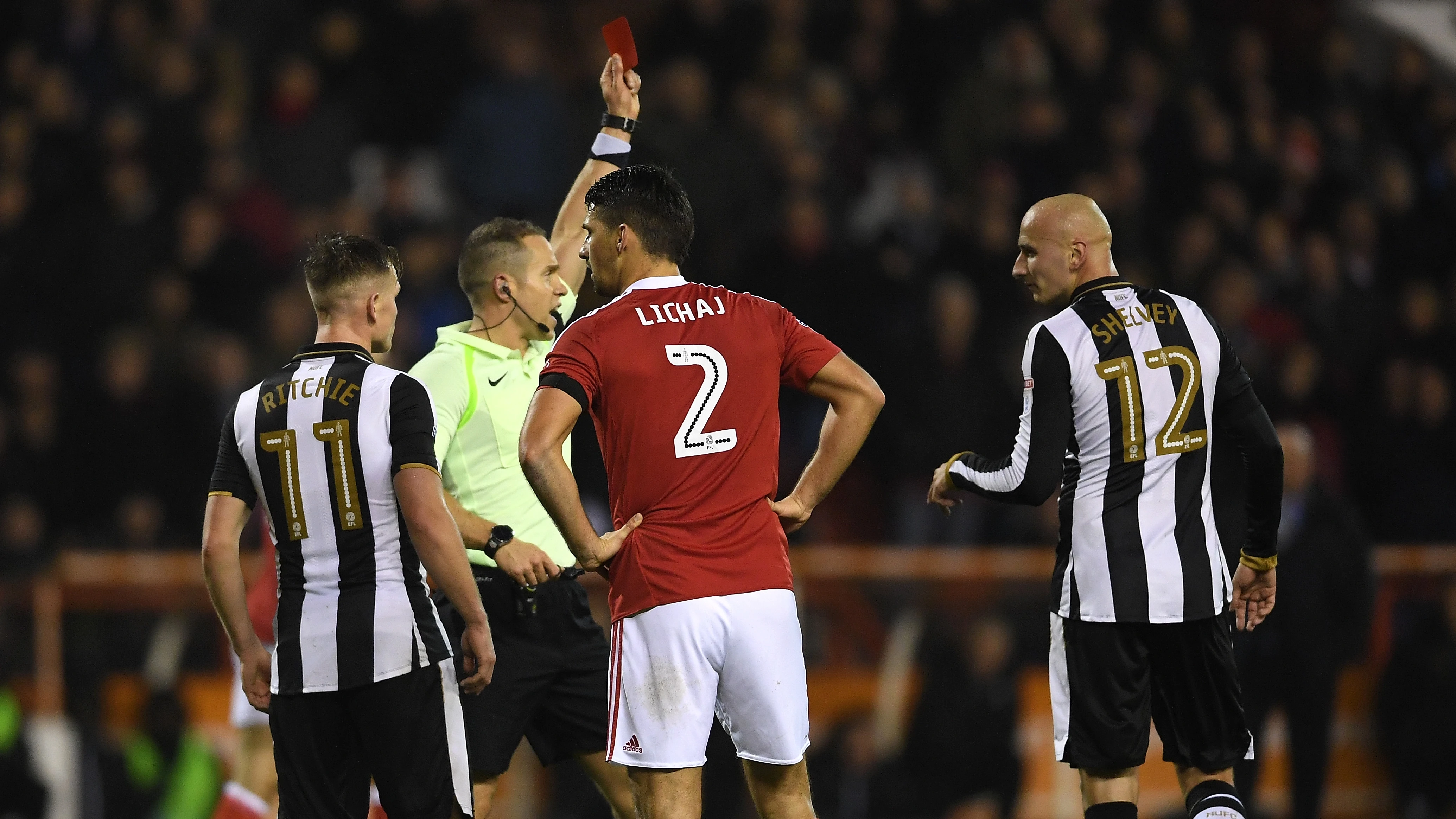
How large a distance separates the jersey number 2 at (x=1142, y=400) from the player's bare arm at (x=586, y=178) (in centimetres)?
200

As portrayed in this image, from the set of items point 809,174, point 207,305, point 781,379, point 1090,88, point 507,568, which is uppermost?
point 1090,88

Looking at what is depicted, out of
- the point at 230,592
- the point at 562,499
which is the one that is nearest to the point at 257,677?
the point at 230,592

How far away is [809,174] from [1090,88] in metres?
2.53

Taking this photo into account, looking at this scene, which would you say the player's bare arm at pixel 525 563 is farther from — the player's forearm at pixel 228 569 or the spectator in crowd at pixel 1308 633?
the spectator in crowd at pixel 1308 633

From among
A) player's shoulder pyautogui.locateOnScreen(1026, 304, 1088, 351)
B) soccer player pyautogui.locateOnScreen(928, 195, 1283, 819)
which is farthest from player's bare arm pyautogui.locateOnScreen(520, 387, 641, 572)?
player's shoulder pyautogui.locateOnScreen(1026, 304, 1088, 351)

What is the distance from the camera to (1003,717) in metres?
8.47

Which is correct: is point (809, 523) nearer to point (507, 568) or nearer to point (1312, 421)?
point (1312, 421)

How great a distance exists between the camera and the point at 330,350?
4520mm

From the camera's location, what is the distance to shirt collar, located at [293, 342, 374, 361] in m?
4.51

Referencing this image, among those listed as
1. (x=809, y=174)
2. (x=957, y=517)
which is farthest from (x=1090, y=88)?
(x=957, y=517)

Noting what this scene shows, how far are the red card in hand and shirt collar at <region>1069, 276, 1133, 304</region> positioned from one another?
1817mm

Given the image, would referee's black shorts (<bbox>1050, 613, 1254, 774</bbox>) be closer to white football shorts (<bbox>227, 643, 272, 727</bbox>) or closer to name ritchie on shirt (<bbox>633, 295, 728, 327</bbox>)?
name ritchie on shirt (<bbox>633, 295, 728, 327</bbox>)

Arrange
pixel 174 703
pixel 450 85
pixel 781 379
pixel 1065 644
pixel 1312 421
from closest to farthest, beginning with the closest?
pixel 781 379, pixel 1065 644, pixel 174 703, pixel 1312 421, pixel 450 85

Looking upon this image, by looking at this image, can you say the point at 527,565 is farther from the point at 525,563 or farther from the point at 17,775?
the point at 17,775
